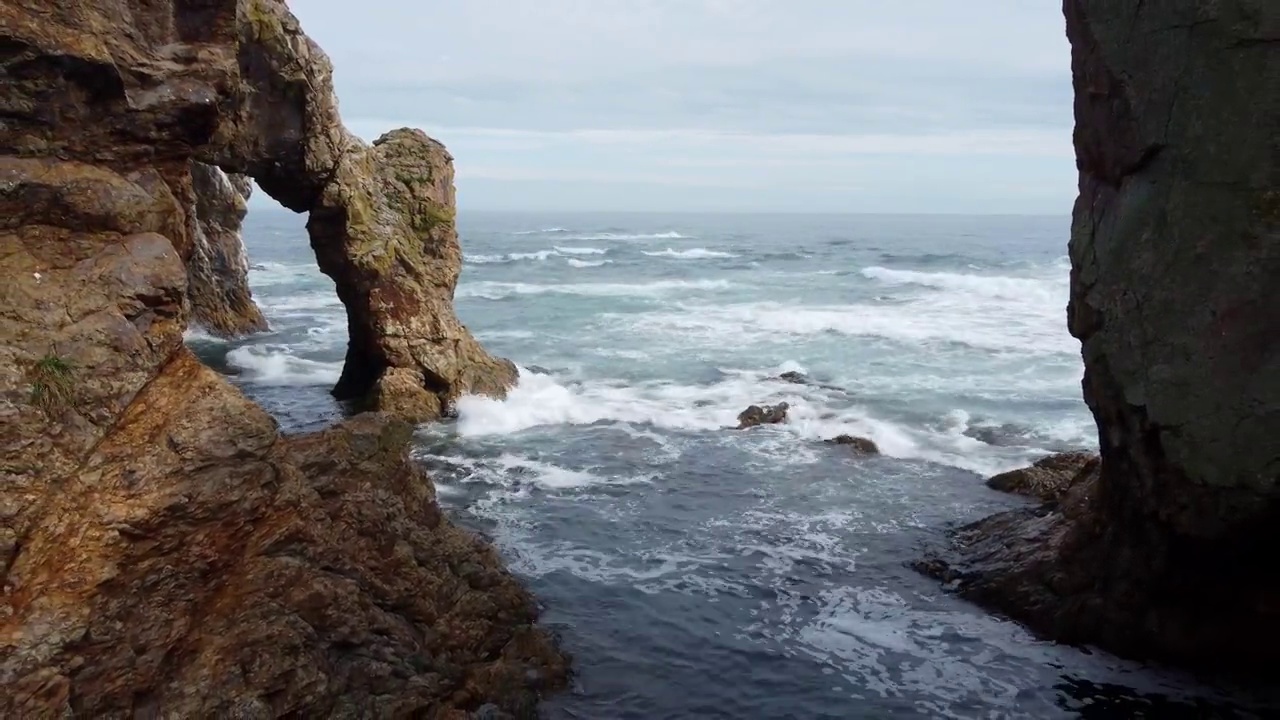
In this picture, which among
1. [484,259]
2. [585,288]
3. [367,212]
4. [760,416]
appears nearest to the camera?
[367,212]

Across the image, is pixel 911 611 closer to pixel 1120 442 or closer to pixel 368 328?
pixel 1120 442

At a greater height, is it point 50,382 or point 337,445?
point 50,382

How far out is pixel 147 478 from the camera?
23.0 feet

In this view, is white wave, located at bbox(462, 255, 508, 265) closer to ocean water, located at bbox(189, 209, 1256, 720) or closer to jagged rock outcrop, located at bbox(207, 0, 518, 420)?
ocean water, located at bbox(189, 209, 1256, 720)

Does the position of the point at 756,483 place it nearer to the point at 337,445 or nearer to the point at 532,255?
the point at 337,445

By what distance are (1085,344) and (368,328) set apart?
1462cm

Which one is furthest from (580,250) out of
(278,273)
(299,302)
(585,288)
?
(299,302)

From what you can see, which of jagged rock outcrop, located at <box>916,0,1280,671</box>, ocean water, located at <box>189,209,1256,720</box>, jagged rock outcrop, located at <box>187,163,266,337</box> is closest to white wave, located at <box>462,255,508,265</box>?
ocean water, located at <box>189,209,1256,720</box>

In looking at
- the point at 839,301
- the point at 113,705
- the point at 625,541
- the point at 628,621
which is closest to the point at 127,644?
the point at 113,705

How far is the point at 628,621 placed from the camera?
1122 cm

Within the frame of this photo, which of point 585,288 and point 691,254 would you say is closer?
point 585,288

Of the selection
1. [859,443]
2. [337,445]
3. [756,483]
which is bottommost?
[756,483]

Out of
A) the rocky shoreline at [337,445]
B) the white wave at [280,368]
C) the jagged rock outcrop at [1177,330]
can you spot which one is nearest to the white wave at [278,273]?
the white wave at [280,368]

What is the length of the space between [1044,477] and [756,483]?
4906 mm
